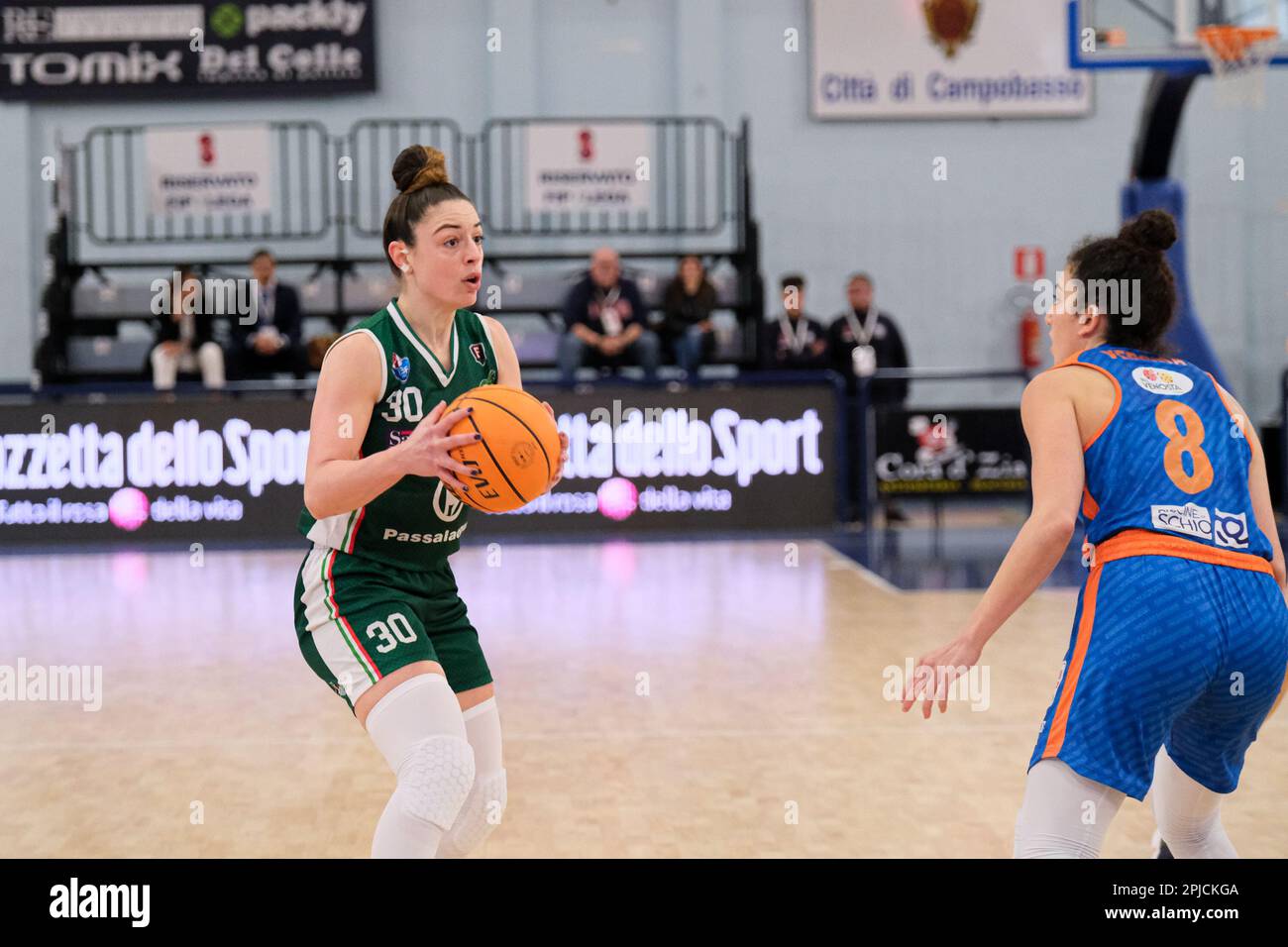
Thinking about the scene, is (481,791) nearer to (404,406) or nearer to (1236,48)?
(404,406)

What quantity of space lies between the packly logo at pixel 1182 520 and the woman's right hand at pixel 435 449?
3.87ft

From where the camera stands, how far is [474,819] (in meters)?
2.88

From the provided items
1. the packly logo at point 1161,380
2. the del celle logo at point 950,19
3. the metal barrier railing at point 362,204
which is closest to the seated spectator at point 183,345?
the metal barrier railing at point 362,204

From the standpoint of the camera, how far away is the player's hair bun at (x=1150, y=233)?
259 centimetres

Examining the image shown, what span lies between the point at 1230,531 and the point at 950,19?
13.5 meters

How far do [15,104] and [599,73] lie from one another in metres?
5.93

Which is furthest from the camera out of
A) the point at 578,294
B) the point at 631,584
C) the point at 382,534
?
the point at 578,294

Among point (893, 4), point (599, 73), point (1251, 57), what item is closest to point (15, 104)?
point (599, 73)

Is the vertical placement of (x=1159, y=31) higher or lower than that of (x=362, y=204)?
higher

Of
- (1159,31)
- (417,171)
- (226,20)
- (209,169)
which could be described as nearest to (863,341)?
Result: (1159,31)

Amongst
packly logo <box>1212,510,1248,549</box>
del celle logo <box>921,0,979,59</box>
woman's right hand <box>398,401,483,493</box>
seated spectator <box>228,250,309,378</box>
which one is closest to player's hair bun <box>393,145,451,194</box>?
woman's right hand <box>398,401,483,493</box>

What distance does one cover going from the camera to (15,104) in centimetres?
1491
